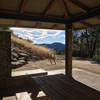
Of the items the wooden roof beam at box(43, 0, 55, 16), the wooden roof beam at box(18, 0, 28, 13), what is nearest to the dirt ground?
the wooden roof beam at box(43, 0, 55, 16)

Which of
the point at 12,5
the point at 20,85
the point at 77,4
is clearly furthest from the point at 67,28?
the point at 20,85

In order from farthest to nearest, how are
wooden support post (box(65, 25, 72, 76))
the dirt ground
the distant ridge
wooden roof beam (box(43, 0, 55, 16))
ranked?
the distant ridge, the dirt ground, wooden support post (box(65, 25, 72, 76)), wooden roof beam (box(43, 0, 55, 16))

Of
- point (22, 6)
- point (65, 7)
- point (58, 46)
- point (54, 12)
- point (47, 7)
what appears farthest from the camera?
point (58, 46)

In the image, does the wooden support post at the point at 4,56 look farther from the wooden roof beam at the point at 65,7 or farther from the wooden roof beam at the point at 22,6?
the wooden roof beam at the point at 65,7

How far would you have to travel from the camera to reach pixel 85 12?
4.34 m

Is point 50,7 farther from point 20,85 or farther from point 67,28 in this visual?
Answer: point 20,85

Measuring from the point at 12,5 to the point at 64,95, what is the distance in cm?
278

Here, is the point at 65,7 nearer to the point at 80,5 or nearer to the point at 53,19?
the point at 80,5

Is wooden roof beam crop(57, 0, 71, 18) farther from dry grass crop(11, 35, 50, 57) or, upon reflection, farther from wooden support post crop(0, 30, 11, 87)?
dry grass crop(11, 35, 50, 57)

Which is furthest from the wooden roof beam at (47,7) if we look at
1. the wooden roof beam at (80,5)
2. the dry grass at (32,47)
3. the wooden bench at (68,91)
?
the dry grass at (32,47)

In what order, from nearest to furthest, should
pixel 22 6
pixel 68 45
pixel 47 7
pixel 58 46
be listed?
pixel 22 6
pixel 47 7
pixel 68 45
pixel 58 46

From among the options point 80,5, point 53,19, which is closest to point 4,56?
point 53,19

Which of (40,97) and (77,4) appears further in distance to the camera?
(40,97)

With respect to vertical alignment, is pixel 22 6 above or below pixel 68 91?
above
